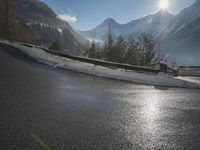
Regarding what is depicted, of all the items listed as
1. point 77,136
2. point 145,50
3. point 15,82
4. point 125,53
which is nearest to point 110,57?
point 125,53

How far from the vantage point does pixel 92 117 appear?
6.30m

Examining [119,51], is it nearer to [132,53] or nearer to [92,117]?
[132,53]

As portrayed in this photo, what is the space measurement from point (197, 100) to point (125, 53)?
1867 inches

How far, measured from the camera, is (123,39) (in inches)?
2315

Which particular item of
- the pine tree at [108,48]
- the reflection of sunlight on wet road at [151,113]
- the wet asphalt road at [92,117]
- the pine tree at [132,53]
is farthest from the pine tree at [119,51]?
the reflection of sunlight on wet road at [151,113]

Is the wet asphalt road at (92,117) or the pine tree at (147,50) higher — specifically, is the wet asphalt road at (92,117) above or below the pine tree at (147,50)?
below

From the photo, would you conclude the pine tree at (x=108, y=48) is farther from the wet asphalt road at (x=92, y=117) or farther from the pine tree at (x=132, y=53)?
the wet asphalt road at (x=92, y=117)

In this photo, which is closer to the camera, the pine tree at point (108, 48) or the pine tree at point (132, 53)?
the pine tree at point (132, 53)

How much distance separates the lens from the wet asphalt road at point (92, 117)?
481cm

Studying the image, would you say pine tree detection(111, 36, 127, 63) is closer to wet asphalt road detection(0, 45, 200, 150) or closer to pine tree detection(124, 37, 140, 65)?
pine tree detection(124, 37, 140, 65)

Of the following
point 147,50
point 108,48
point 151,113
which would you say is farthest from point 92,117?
point 108,48

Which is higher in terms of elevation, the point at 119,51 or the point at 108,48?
the point at 108,48

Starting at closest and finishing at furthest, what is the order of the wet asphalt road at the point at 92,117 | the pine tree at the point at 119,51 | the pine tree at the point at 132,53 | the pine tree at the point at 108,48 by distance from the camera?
the wet asphalt road at the point at 92,117 → the pine tree at the point at 132,53 → the pine tree at the point at 119,51 → the pine tree at the point at 108,48

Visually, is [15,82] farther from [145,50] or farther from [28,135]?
[145,50]
